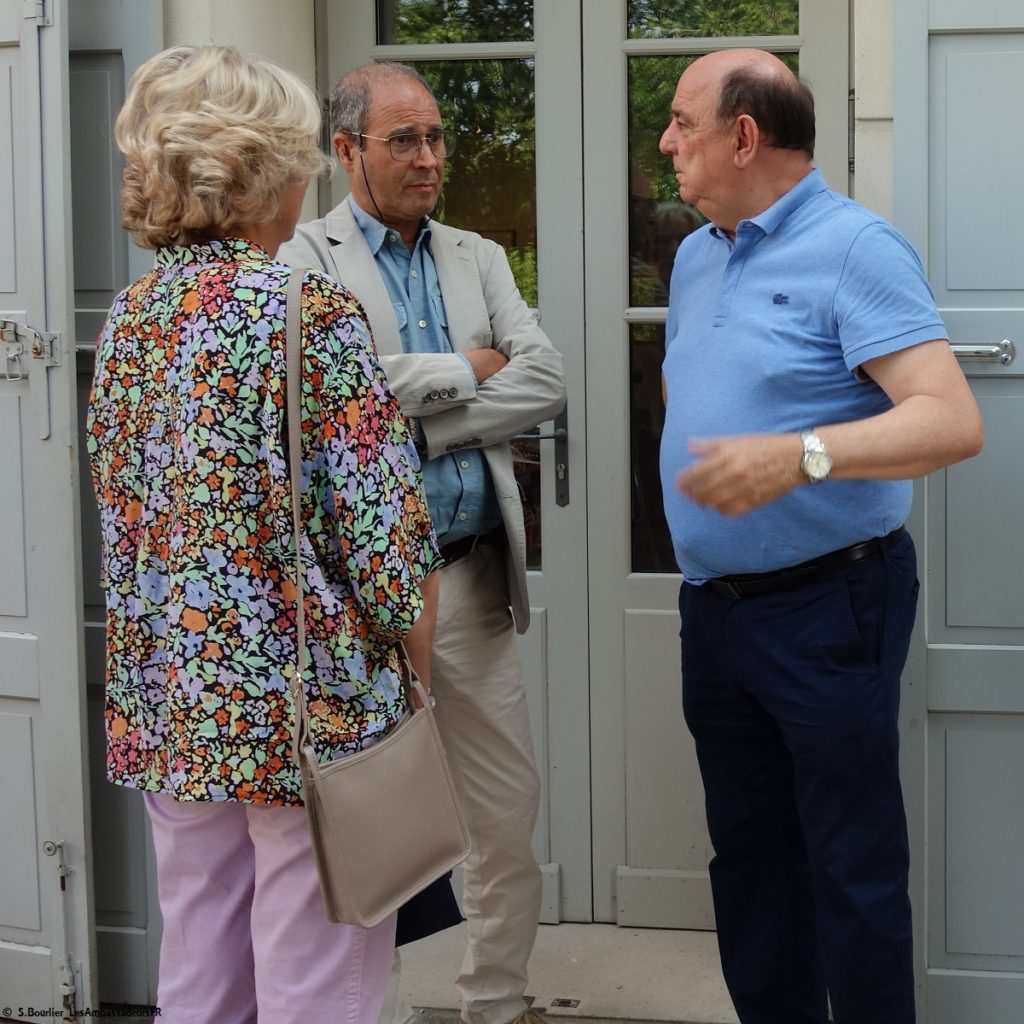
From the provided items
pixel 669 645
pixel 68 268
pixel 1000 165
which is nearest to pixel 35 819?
pixel 68 268

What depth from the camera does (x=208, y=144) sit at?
1.82 metres

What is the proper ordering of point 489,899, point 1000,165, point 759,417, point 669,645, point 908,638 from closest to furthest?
point 759,417 < point 908,638 < point 1000,165 < point 489,899 < point 669,645

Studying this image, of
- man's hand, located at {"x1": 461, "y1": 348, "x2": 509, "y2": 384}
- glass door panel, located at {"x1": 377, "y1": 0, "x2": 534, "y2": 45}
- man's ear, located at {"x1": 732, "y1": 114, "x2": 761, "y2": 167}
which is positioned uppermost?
glass door panel, located at {"x1": 377, "y1": 0, "x2": 534, "y2": 45}

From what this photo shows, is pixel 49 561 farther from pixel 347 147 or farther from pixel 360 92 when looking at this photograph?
pixel 360 92

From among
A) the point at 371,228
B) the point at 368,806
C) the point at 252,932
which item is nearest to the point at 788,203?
the point at 371,228

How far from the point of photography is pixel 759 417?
2326 mm

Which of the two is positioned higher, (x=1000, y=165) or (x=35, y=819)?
(x=1000, y=165)

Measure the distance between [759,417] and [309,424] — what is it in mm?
858

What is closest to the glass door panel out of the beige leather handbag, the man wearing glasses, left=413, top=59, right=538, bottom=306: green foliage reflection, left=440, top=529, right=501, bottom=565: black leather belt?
left=413, top=59, right=538, bottom=306: green foliage reflection

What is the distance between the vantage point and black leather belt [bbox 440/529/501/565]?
9.20ft

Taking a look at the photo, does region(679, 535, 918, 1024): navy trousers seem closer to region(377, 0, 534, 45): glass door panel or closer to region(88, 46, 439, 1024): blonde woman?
region(88, 46, 439, 1024): blonde woman

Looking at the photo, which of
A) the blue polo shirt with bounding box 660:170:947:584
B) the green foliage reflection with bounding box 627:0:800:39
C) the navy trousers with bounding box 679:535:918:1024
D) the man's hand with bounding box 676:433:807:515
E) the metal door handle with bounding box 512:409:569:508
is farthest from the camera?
the metal door handle with bounding box 512:409:569:508

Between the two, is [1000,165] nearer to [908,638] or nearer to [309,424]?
[908,638]

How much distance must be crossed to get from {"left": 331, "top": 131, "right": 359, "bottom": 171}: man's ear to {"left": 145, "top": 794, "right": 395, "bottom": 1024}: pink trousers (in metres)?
1.37
